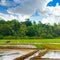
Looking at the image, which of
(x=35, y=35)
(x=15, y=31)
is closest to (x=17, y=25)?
(x=15, y=31)

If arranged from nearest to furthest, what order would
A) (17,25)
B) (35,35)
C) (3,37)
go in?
(3,37) < (35,35) < (17,25)

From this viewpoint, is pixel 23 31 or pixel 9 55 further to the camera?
pixel 23 31

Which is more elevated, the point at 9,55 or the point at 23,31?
the point at 23,31

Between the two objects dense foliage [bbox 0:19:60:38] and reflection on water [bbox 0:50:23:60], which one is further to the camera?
dense foliage [bbox 0:19:60:38]

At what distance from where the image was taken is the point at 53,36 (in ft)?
141

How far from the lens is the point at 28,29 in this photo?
4453 centimetres

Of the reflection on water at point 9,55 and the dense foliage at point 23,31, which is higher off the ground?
the dense foliage at point 23,31

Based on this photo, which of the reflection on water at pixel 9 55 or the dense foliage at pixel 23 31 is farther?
the dense foliage at pixel 23 31

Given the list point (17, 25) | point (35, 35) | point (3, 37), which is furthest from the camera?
point (17, 25)

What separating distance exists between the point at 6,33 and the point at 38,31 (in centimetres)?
498

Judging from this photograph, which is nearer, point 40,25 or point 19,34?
point 19,34

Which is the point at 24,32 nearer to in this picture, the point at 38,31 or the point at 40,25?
the point at 38,31

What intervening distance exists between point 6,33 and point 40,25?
367 inches

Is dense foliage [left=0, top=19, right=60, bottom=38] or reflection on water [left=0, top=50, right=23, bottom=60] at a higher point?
dense foliage [left=0, top=19, right=60, bottom=38]
